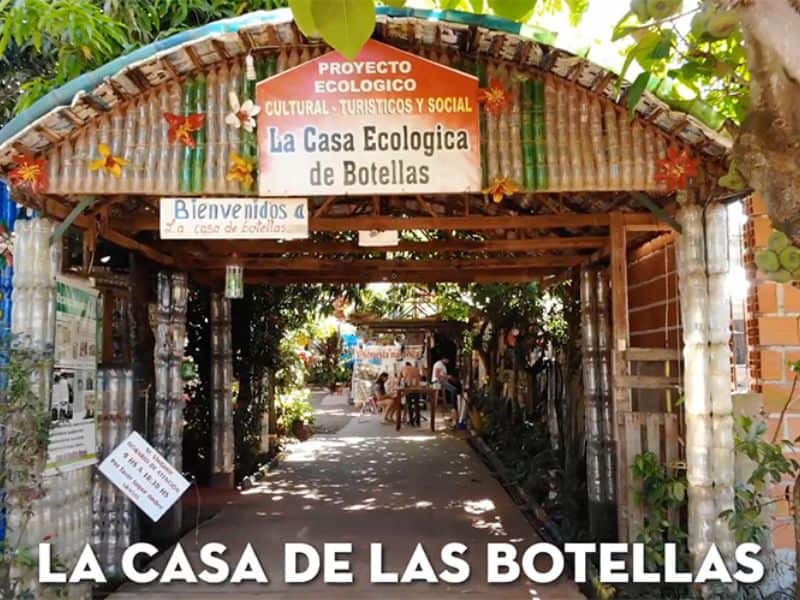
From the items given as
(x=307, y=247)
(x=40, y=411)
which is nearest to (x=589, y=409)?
(x=307, y=247)

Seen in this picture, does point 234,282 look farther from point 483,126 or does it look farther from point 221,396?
point 483,126

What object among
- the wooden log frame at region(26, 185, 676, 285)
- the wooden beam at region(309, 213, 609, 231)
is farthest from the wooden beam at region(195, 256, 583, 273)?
the wooden beam at region(309, 213, 609, 231)

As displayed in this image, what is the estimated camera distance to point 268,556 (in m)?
6.64

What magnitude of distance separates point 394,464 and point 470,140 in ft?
26.3

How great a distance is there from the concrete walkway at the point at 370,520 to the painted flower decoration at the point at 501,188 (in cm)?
291

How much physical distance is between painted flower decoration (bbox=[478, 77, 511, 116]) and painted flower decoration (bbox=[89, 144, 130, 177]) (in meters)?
2.29

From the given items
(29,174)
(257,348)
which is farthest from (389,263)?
(29,174)

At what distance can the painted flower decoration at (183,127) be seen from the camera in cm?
484

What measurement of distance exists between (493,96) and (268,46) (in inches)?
57.3

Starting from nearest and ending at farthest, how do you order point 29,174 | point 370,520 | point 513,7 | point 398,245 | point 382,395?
point 513,7 → point 29,174 → point 398,245 → point 370,520 → point 382,395

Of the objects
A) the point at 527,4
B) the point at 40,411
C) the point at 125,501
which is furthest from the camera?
the point at 125,501

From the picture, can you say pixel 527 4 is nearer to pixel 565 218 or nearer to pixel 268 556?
pixel 565 218

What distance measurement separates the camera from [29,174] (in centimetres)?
471

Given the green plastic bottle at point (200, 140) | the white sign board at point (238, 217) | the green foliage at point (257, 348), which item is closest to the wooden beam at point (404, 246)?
the white sign board at point (238, 217)
